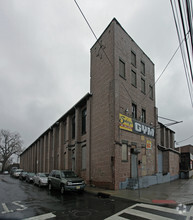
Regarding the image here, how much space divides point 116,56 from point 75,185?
35.7 feet

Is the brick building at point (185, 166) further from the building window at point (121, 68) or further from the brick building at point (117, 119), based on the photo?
the building window at point (121, 68)

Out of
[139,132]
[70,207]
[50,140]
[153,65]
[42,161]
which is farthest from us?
[42,161]

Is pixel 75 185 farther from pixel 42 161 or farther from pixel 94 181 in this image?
pixel 42 161

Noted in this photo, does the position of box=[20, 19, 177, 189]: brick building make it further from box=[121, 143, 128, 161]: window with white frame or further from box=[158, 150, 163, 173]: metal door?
box=[158, 150, 163, 173]: metal door

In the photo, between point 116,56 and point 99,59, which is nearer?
point 116,56

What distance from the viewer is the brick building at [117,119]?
1588 centimetres

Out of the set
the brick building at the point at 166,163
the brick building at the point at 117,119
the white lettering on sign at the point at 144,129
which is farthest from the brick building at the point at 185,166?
the white lettering on sign at the point at 144,129

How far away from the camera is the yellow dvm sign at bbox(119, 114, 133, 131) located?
53.7ft

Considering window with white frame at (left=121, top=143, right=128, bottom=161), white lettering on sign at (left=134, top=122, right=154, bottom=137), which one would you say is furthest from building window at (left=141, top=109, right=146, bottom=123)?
window with white frame at (left=121, top=143, right=128, bottom=161)

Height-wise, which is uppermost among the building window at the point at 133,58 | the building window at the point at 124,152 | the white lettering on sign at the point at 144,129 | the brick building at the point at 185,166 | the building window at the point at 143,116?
the building window at the point at 133,58

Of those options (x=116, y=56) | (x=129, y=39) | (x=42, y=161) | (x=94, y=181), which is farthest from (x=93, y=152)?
(x=42, y=161)

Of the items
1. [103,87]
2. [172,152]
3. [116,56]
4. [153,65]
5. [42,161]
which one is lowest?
[42,161]

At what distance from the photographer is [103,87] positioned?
18000 mm

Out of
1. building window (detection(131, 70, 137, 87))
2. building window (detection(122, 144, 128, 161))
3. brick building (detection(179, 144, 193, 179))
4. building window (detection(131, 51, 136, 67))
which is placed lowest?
brick building (detection(179, 144, 193, 179))
